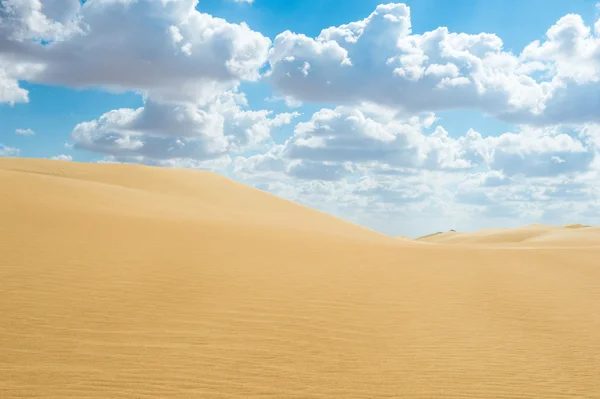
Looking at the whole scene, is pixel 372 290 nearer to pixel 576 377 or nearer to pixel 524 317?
pixel 524 317

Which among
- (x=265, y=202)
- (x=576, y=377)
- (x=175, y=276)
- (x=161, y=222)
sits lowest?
(x=576, y=377)

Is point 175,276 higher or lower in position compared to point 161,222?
lower

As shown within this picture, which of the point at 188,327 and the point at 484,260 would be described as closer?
the point at 188,327

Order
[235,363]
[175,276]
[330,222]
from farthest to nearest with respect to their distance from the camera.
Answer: [330,222] < [175,276] < [235,363]

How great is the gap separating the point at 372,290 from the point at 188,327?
470 cm

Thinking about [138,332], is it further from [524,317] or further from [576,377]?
[524,317]

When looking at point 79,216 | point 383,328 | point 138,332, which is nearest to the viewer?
point 138,332

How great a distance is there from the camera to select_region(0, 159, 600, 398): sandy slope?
6.74 m

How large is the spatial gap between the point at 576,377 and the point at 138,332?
6.20 metres

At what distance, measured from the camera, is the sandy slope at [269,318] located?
6.74m

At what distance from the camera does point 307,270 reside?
43.6 feet

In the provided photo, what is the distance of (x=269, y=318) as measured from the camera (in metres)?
9.14

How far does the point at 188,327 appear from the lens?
8359 mm

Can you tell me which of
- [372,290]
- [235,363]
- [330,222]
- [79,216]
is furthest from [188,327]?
[330,222]
